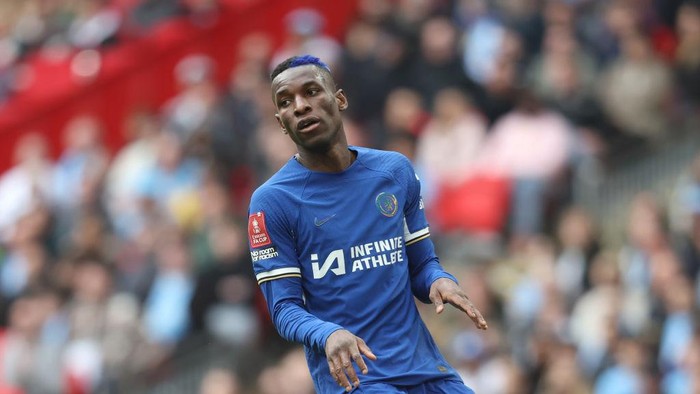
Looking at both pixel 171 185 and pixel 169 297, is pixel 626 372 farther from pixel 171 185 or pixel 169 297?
pixel 171 185

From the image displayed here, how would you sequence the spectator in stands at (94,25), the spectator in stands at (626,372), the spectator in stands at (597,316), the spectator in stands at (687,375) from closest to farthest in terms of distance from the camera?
1. the spectator in stands at (687,375)
2. the spectator in stands at (626,372)
3. the spectator in stands at (597,316)
4. the spectator in stands at (94,25)

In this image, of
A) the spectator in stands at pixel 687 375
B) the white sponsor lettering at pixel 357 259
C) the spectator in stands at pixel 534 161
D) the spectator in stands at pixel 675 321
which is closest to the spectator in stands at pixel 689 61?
the spectator in stands at pixel 534 161

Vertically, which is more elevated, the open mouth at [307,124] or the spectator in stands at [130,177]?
the open mouth at [307,124]

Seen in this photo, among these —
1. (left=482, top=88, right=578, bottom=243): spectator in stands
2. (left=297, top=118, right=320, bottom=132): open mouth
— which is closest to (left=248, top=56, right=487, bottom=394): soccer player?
(left=297, top=118, right=320, bottom=132): open mouth

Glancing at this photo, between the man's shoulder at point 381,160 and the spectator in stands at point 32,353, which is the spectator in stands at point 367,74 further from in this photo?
the man's shoulder at point 381,160

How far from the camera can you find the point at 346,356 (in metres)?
6.50

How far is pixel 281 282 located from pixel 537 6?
29.4 ft

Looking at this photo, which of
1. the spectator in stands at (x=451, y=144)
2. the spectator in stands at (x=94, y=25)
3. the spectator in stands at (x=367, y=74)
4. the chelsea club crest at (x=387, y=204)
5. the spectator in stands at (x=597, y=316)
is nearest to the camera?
the chelsea club crest at (x=387, y=204)

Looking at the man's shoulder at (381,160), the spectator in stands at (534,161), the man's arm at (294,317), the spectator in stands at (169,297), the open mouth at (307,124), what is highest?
the open mouth at (307,124)

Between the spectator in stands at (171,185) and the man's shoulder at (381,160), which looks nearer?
the man's shoulder at (381,160)

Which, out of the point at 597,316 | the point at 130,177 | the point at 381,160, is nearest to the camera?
the point at 381,160

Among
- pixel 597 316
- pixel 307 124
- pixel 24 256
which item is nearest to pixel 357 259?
pixel 307 124

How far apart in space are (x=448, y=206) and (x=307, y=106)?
25.8 feet

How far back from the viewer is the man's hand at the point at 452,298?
6.74m
